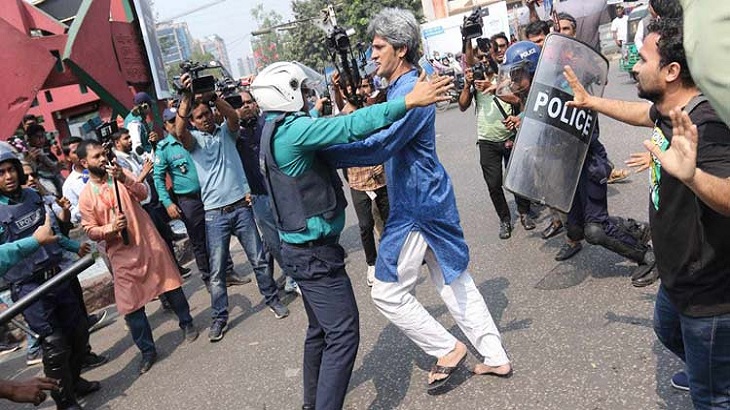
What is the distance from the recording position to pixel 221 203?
182 inches

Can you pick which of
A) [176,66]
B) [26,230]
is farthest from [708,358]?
[176,66]

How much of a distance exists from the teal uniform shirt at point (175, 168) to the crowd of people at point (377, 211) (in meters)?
0.01

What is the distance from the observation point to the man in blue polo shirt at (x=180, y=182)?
4852 mm

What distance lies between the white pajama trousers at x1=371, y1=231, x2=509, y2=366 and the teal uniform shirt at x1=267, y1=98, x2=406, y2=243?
0.43 meters

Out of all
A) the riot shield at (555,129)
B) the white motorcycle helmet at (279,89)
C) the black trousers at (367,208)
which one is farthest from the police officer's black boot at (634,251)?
the white motorcycle helmet at (279,89)

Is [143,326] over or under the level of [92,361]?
over

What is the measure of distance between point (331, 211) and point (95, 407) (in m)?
2.51

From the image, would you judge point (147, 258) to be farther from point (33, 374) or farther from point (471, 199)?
point (471, 199)

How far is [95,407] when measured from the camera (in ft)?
12.8

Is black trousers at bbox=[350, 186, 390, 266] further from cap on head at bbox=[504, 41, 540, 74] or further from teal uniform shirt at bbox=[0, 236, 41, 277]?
teal uniform shirt at bbox=[0, 236, 41, 277]

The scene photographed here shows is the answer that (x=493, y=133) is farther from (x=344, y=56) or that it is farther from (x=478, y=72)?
(x=344, y=56)

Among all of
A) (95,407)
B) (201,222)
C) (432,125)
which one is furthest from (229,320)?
(432,125)

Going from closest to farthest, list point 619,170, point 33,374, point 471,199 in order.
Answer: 1. point 33,374
2. point 619,170
3. point 471,199

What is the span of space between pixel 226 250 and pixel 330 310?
2200mm
